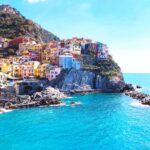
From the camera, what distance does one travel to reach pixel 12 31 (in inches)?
5822

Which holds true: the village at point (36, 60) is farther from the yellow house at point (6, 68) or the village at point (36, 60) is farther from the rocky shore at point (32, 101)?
the rocky shore at point (32, 101)

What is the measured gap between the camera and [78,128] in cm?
5244

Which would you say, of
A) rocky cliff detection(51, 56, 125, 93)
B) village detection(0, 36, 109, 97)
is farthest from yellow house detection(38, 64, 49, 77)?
rocky cliff detection(51, 56, 125, 93)

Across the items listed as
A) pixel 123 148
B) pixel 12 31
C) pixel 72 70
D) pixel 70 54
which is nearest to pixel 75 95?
pixel 72 70

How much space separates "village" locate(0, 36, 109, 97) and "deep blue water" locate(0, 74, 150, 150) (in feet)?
79.5

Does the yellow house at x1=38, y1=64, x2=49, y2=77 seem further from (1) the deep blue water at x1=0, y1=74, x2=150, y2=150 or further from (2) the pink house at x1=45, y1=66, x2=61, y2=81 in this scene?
(1) the deep blue water at x1=0, y1=74, x2=150, y2=150

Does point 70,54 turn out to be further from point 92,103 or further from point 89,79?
point 92,103

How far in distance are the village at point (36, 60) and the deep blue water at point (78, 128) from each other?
24.2 metres

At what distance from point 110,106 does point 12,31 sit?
288 feet

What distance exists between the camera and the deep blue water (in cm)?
4309

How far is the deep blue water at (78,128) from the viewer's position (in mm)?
43094

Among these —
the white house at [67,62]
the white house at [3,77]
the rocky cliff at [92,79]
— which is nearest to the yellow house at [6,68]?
the white house at [3,77]

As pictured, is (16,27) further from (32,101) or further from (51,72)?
(32,101)

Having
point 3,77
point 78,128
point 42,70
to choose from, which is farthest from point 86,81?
point 78,128
